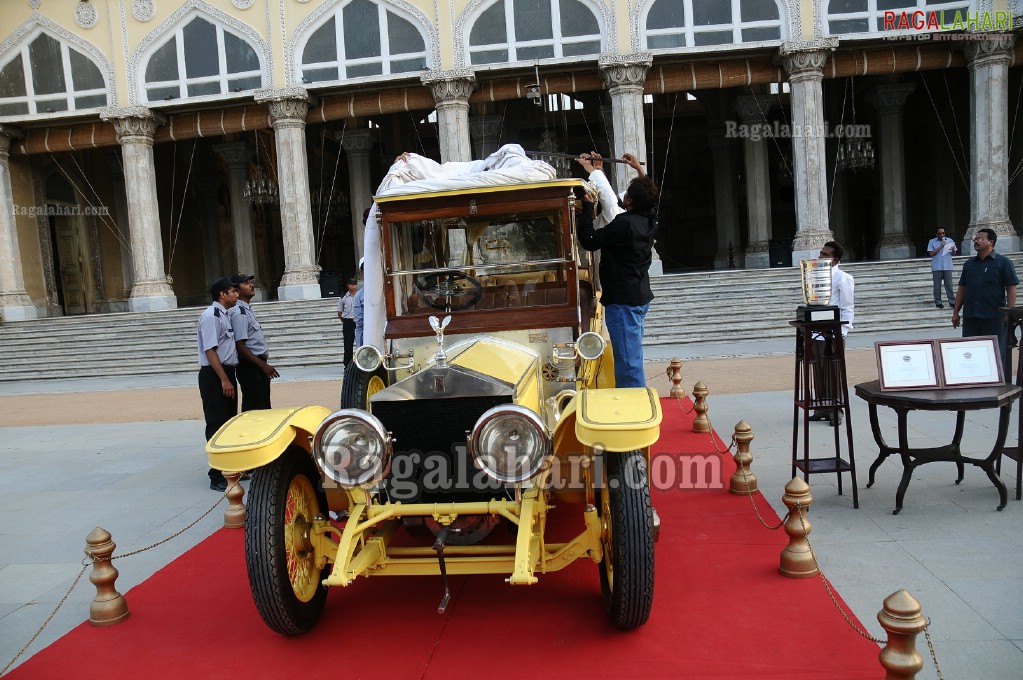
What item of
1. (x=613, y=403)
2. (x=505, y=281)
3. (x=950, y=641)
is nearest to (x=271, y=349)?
(x=505, y=281)

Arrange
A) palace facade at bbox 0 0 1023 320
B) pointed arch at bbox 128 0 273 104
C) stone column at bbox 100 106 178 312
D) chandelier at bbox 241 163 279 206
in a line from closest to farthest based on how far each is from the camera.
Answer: palace facade at bbox 0 0 1023 320 → pointed arch at bbox 128 0 273 104 → stone column at bbox 100 106 178 312 → chandelier at bbox 241 163 279 206

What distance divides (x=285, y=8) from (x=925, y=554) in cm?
1952

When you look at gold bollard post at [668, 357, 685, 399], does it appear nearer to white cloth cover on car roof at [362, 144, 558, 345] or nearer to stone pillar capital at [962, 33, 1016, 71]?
white cloth cover on car roof at [362, 144, 558, 345]

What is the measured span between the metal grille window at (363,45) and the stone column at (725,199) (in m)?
11.0

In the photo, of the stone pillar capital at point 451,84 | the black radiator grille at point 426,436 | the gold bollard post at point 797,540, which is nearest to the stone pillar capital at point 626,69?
the stone pillar capital at point 451,84

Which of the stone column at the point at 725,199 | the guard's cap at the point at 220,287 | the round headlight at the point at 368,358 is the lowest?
the round headlight at the point at 368,358

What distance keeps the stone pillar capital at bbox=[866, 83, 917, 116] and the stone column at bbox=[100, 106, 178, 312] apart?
20.4 meters

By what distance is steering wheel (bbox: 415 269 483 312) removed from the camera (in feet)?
14.6

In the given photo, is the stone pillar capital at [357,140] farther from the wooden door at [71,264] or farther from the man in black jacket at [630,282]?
the man in black jacket at [630,282]

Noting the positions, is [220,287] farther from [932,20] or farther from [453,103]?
[932,20]

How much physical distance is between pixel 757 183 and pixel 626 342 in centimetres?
1937

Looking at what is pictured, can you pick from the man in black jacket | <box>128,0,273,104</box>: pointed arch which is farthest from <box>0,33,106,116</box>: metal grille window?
the man in black jacket

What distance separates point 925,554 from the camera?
3.98 m

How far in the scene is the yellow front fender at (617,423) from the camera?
3131 mm
